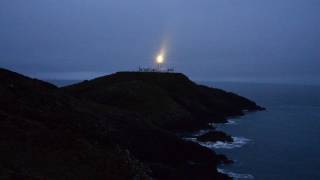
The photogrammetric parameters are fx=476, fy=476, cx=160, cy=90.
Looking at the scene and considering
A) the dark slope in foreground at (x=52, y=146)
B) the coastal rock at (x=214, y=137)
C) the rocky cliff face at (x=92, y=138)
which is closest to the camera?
the dark slope in foreground at (x=52, y=146)

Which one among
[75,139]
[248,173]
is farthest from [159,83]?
[75,139]

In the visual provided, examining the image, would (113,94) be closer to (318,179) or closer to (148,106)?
(148,106)

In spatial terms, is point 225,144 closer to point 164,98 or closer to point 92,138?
point 164,98

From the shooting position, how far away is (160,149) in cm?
5188

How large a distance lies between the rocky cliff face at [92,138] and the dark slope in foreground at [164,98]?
0.27m

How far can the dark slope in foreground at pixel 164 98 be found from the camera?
81250 millimetres

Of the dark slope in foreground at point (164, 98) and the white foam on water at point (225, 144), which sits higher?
the dark slope in foreground at point (164, 98)

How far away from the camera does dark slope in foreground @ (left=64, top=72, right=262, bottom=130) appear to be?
267 ft

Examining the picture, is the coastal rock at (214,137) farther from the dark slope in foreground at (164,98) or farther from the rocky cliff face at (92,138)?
the rocky cliff face at (92,138)

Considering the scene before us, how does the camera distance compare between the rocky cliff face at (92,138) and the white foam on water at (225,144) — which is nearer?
the rocky cliff face at (92,138)

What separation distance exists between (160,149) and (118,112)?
11847 mm

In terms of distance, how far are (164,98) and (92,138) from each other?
50950 mm

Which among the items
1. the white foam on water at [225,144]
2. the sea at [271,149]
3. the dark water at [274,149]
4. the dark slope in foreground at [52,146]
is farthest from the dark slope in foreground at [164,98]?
the dark slope in foreground at [52,146]

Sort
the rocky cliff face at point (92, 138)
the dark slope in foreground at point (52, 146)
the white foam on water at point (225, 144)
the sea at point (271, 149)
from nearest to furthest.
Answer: the dark slope in foreground at point (52, 146), the rocky cliff face at point (92, 138), the sea at point (271, 149), the white foam on water at point (225, 144)
